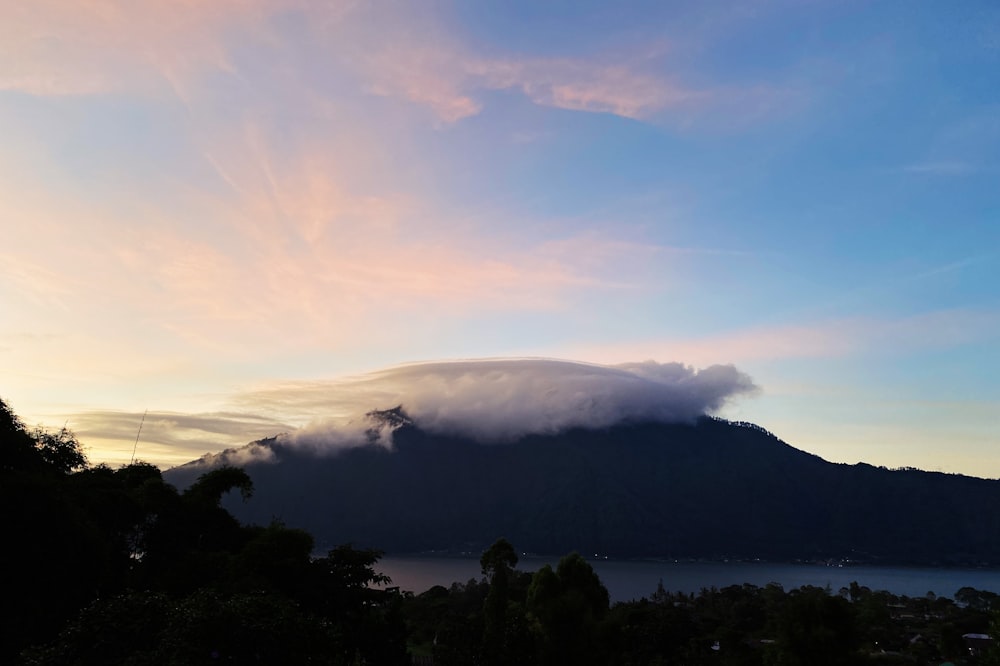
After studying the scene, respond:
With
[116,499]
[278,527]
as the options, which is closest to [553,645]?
[278,527]

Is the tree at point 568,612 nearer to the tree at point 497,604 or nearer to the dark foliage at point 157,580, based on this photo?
the tree at point 497,604

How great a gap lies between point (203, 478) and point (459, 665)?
24779mm

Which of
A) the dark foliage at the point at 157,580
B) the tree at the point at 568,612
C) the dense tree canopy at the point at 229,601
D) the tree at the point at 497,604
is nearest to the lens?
the dark foliage at the point at 157,580

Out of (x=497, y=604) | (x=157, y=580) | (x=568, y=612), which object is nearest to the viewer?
(x=157, y=580)

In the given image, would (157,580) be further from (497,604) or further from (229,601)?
(229,601)

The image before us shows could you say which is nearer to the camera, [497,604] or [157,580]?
[157,580]

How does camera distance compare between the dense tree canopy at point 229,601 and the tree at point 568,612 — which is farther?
the tree at point 568,612

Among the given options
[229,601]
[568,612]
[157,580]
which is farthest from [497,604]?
[229,601]

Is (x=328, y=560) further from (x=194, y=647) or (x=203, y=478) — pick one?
(x=194, y=647)

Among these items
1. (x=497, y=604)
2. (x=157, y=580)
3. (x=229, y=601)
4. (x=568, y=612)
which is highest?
(x=229, y=601)

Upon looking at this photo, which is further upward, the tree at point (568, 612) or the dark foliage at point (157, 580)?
the dark foliage at point (157, 580)

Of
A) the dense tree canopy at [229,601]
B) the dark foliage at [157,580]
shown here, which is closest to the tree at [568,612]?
the dense tree canopy at [229,601]

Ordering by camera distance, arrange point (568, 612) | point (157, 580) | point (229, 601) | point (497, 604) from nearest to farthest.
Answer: point (229, 601) < point (157, 580) < point (568, 612) < point (497, 604)

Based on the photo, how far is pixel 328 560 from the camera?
4291cm
